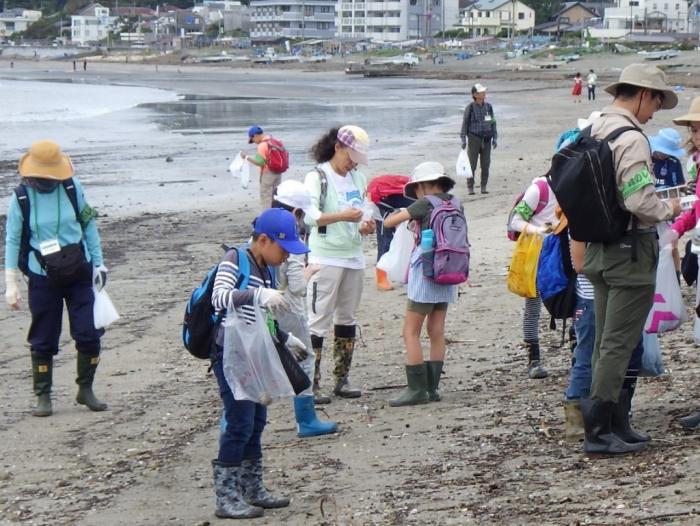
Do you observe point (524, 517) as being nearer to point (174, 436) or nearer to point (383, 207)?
point (174, 436)

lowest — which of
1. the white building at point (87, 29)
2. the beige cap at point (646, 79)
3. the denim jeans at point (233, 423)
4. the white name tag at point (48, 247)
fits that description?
the denim jeans at point (233, 423)

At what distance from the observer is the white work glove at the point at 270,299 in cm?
500

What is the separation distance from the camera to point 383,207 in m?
7.56

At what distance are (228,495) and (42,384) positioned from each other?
101 inches

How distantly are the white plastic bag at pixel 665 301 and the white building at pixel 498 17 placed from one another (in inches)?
5761

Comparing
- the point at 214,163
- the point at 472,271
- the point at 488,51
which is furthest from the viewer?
the point at 488,51

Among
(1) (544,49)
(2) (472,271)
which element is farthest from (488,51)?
(2) (472,271)

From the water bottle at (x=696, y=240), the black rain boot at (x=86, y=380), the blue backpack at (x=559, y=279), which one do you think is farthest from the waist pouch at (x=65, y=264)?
the water bottle at (x=696, y=240)

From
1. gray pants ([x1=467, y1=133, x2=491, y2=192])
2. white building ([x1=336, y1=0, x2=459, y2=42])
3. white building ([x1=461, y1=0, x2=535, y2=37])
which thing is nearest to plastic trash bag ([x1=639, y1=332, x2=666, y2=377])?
gray pants ([x1=467, y1=133, x2=491, y2=192])

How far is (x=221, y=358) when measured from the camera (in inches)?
208

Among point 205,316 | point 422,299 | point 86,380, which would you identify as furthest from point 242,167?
point 205,316

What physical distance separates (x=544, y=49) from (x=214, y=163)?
9202 centimetres

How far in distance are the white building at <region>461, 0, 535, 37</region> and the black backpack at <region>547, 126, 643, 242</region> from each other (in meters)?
147

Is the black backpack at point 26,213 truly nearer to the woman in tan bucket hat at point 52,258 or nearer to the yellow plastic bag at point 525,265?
the woman in tan bucket hat at point 52,258
